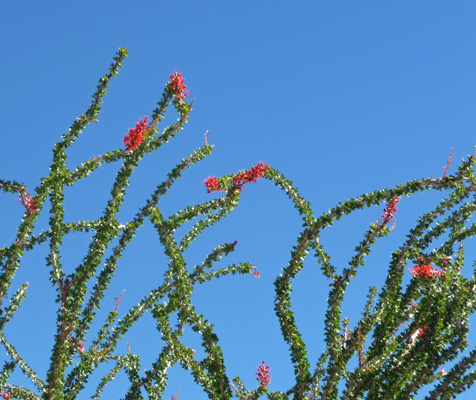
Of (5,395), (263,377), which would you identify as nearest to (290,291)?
(263,377)

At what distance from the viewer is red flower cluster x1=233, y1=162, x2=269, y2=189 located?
6.17 metres

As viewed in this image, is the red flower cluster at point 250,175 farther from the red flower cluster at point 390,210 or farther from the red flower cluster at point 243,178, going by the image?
the red flower cluster at point 390,210

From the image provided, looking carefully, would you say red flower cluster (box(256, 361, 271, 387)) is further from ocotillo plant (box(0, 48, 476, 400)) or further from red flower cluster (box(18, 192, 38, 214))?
red flower cluster (box(18, 192, 38, 214))

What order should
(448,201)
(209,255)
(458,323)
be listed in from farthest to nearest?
1. (209,255)
2. (448,201)
3. (458,323)

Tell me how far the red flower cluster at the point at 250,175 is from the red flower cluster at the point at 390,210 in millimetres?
1401

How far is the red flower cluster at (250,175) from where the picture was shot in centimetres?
617

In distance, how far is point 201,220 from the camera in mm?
6445

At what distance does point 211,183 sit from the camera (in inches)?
249

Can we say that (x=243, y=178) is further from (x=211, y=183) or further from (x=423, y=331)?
(x=423, y=331)

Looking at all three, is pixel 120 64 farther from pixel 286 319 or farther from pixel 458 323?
pixel 458 323

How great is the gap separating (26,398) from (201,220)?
3.49 metres

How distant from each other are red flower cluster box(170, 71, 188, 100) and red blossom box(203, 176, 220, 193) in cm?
100

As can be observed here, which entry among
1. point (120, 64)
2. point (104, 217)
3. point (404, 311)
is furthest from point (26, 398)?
point (404, 311)

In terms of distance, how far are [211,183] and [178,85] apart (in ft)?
3.93
